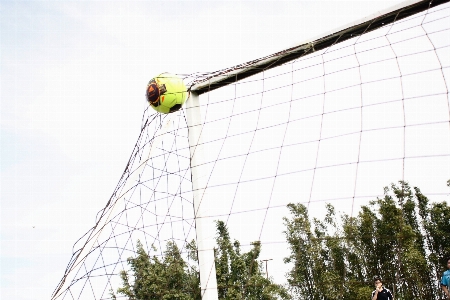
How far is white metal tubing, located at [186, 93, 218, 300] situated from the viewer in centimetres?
445

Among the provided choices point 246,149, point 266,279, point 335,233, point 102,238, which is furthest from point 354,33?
point 266,279

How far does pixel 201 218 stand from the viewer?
4594 mm

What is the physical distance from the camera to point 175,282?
730 inches

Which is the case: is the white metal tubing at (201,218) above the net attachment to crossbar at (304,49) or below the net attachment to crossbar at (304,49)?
below

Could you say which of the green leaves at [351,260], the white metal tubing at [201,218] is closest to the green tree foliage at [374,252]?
the green leaves at [351,260]

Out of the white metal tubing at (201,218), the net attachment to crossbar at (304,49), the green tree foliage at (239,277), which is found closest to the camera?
the net attachment to crossbar at (304,49)

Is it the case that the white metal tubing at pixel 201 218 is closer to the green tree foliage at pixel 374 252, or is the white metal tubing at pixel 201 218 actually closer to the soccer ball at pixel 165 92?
the soccer ball at pixel 165 92

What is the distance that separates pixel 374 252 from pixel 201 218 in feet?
52.9

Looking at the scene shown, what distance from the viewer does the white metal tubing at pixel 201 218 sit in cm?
445

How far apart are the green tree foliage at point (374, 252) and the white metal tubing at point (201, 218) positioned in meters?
13.7

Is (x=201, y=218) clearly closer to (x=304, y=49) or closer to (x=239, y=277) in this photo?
(x=304, y=49)

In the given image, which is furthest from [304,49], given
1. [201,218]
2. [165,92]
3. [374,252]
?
[374,252]

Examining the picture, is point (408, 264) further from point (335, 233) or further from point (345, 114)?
point (345, 114)

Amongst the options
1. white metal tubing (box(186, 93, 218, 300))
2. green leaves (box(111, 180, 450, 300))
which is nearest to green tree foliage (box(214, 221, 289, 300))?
green leaves (box(111, 180, 450, 300))
